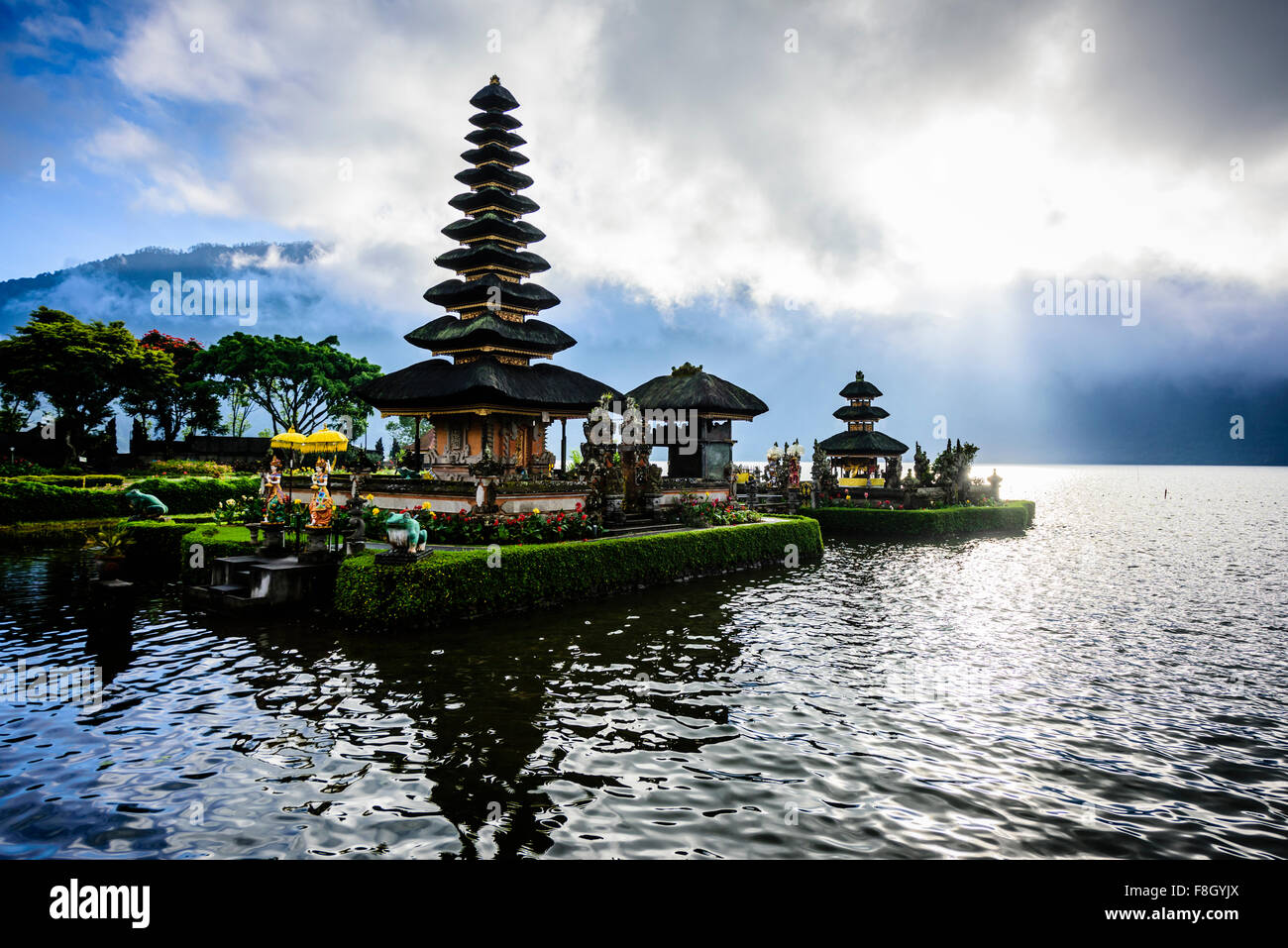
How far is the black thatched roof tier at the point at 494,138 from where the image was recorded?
33.9 metres

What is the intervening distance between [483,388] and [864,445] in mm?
38028

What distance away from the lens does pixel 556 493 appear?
77.5 ft

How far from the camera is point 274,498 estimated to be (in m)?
21.0

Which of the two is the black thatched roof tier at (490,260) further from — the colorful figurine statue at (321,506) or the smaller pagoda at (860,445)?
the smaller pagoda at (860,445)

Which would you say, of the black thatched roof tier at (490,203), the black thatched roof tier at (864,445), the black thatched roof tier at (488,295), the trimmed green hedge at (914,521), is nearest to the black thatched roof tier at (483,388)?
the black thatched roof tier at (488,295)

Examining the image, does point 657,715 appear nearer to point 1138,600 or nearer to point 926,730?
point 926,730

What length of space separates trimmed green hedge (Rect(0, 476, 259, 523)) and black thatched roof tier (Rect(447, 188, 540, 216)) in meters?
19.4

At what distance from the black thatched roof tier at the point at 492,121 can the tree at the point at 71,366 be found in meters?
30.3

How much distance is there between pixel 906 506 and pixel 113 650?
41955 millimetres

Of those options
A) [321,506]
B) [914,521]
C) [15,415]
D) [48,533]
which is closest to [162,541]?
[321,506]

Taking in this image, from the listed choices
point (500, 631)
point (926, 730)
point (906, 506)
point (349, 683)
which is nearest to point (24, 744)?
point (349, 683)

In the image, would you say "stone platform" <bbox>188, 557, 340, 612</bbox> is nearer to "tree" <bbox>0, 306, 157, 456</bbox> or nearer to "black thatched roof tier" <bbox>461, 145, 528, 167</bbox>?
"black thatched roof tier" <bbox>461, 145, 528, 167</bbox>

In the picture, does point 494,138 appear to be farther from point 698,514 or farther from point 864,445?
point 864,445
